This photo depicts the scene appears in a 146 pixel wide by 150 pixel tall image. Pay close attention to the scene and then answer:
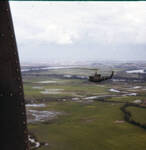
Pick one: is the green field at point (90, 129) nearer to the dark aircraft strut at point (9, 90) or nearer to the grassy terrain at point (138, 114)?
the grassy terrain at point (138, 114)

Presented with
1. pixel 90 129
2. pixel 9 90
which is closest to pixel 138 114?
pixel 90 129

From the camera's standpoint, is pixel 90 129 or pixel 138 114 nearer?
pixel 90 129

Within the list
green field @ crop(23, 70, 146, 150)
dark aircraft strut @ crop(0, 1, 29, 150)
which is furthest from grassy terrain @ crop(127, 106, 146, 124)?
dark aircraft strut @ crop(0, 1, 29, 150)

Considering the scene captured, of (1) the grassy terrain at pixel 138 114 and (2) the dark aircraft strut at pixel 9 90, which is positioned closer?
(2) the dark aircraft strut at pixel 9 90

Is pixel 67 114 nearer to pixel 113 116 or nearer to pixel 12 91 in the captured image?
pixel 113 116

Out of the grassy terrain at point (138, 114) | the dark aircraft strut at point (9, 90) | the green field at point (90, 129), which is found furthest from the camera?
the grassy terrain at point (138, 114)

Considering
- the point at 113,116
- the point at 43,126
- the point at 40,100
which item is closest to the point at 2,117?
the point at 43,126

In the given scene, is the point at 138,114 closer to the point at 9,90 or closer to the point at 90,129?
the point at 90,129

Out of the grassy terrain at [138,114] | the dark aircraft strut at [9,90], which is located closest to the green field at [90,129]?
the grassy terrain at [138,114]
